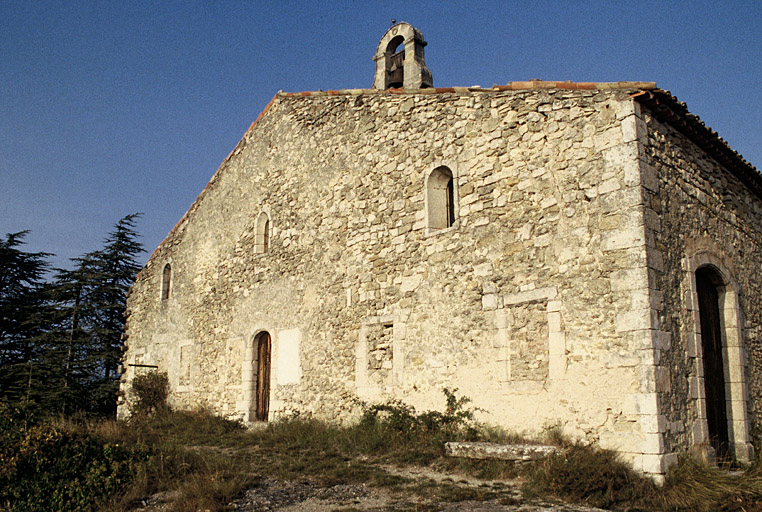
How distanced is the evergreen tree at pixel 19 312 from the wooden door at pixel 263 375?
9.13m

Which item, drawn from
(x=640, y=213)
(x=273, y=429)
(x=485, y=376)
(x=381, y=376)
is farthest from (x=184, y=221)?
(x=640, y=213)

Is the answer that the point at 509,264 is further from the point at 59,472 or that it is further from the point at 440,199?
the point at 59,472

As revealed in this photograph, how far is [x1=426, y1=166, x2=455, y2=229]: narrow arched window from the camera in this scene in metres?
10.5

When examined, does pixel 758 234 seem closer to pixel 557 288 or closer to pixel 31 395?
pixel 557 288

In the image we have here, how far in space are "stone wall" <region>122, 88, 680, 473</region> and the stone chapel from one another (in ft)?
0.10

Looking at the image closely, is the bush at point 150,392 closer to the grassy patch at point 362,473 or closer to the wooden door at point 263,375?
the wooden door at point 263,375

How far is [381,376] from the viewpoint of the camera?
35.1ft

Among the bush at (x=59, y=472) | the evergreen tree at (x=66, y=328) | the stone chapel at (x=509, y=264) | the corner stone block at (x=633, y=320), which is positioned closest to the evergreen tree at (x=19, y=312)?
the evergreen tree at (x=66, y=328)

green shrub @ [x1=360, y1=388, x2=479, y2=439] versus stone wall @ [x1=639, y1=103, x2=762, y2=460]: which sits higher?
stone wall @ [x1=639, y1=103, x2=762, y2=460]

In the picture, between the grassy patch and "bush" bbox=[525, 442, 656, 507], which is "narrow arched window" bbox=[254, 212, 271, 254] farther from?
"bush" bbox=[525, 442, 656, 507]

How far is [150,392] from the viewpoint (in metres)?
16.3

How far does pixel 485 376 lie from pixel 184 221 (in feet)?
36.4

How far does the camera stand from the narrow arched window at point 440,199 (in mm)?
10469

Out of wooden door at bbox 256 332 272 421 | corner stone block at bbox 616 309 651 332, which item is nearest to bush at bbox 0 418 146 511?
wooden door at bbox 256 332 272 421
